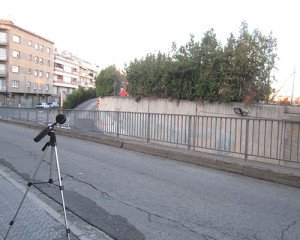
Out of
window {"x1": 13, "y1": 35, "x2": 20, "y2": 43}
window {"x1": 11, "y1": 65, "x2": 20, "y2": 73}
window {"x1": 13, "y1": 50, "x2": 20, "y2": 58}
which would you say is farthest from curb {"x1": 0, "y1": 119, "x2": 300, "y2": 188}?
window {"x1": 13, "y1": 35, "x2": 20, "y2": 43}

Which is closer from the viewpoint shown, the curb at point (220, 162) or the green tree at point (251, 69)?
the curb at point (220, 162)

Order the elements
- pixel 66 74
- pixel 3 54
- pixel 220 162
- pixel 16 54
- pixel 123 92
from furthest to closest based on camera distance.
→ 1. pixel 66 74
2. pixel 16 54
3. pixel 3 54
4. pixel 123 92
5. pixel 220 162

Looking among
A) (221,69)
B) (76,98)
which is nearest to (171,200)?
(221,69)

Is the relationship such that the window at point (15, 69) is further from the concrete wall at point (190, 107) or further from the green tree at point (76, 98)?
the concrete wall at point (190, 107)

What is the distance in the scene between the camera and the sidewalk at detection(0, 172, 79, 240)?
4.24m

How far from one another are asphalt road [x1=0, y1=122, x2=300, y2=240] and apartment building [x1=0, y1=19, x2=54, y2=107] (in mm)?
70065

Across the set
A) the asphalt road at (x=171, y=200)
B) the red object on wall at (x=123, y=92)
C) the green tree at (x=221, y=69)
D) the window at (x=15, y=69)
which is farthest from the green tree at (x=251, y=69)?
the window at (x=15, y=69)

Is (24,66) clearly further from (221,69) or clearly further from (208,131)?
(208,131)

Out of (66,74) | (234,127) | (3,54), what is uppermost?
(3,54)

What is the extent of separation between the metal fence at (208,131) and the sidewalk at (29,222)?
4903 millimetres

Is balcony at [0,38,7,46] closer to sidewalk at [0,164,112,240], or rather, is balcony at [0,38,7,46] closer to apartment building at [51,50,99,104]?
apartment building at [51,50,99,104]

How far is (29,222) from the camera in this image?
464cm

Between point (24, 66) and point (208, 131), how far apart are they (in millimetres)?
75890

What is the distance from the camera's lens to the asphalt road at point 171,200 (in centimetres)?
455
